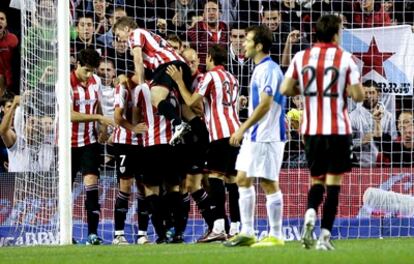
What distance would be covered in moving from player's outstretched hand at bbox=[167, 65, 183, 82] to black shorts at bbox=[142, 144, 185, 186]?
0.86 meters

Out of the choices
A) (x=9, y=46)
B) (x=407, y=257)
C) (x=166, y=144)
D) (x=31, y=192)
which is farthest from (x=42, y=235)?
(x=407, y=257)

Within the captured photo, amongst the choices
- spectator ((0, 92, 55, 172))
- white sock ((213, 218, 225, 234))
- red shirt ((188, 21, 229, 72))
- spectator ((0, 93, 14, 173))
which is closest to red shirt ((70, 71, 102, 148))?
spectator ((0, 92, 55, 172))

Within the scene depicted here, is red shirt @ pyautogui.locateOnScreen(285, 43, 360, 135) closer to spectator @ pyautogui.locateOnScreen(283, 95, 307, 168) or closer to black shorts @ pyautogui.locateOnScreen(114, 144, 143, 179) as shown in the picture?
black shorts @ pyautogui.locateOnScreen(114, 144, 143, 179)

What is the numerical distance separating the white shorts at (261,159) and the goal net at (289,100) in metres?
3.91

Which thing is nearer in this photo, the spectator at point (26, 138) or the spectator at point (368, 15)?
the spectator at point (26, 138)

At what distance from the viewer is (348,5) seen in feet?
63.3

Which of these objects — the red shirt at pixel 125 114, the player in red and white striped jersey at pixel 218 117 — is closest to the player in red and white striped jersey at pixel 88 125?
the red shirt at pixel 125 114

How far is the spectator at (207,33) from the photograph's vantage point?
17984mm

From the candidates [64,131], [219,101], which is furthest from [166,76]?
[64,131]

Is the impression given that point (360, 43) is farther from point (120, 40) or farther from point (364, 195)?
point (120, 40)

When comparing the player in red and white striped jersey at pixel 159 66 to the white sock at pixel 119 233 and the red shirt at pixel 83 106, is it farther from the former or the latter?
the white sock at pixel 119 233

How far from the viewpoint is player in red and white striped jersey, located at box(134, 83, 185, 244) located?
609 inches

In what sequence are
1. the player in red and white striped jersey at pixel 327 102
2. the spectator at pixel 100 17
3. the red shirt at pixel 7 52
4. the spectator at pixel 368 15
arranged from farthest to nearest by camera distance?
the spectator at pixel 368 15 → the red shirt at pixel 7 52 → the spectator at pixel 100 17 → the player in red and white striped jersey at pixel 327 102

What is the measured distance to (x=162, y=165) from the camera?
15.5 metres
